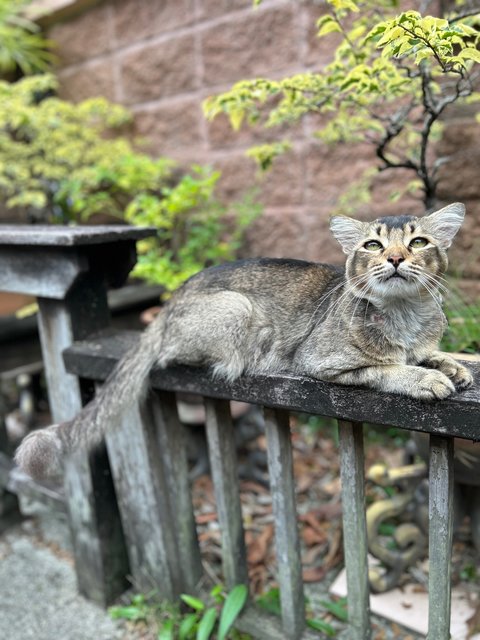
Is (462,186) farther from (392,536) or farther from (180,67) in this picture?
(180,67)

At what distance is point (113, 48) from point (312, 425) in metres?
3.43

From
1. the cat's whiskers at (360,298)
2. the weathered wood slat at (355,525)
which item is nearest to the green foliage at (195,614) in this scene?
the weathered wood slat at (355,525)

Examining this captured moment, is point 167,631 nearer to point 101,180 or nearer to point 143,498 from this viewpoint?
point 143,498

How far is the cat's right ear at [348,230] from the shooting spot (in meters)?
1.53

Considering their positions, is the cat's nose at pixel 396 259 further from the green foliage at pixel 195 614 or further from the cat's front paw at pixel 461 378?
the green foliage at pixel 195 614

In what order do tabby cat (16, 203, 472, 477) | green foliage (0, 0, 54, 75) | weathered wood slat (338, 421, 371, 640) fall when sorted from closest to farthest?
tabby cat (16, 203, 472, 477)
weathered wood slat (338, 421, 371, 640)
green foliage (0, 0, 54, 75)

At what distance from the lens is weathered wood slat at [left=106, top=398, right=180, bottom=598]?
2.15 m

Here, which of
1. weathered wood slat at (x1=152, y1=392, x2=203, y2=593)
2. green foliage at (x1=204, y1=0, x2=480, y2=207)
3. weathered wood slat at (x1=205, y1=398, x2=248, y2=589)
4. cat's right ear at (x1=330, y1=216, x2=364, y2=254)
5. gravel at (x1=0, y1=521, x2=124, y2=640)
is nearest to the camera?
green foliage at (x1=204, y1=0, x2=480, y2=207)

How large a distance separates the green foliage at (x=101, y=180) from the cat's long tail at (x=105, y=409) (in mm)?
1245

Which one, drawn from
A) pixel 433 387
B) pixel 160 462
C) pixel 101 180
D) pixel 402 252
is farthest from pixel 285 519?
pixel 101 180

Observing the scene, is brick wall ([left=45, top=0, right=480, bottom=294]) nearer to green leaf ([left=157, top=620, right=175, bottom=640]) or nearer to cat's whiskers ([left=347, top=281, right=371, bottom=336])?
cat's whiskers ([left=347, top=281, right=371, bottom=336])

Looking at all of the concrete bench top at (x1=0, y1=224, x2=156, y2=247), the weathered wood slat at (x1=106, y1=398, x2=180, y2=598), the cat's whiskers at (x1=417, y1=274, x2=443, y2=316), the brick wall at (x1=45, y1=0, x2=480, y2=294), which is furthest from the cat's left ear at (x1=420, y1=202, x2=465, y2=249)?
the brick wall at (x1=45, y1=0, x2=480, y2=294)

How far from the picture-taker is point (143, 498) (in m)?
2.21

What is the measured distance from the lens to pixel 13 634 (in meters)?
2.34
